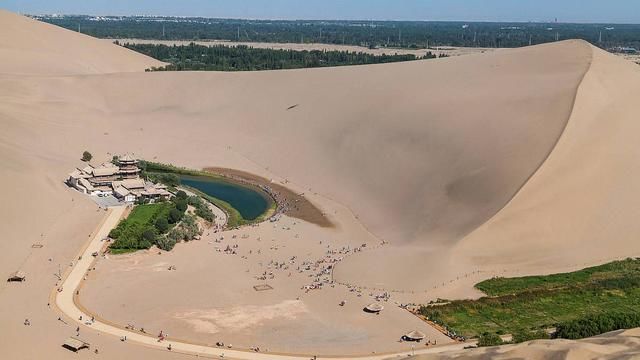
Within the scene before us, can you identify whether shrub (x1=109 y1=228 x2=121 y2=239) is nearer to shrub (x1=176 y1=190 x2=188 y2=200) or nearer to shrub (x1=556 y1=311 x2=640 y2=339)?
shrub (x1=176 y1=190 x2=188 y2=200)

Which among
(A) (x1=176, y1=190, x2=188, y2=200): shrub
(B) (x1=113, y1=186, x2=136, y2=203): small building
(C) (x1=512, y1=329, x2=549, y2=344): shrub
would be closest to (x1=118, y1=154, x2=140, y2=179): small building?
(B) (x1=113, y1=186, x2=136, y2=203): small building

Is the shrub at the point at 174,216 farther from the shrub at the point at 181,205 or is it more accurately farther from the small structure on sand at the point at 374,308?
the small structure on sand at the point at 374,308

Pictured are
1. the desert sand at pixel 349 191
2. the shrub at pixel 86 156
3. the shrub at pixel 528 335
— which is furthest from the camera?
the shrub at pixel 86 156

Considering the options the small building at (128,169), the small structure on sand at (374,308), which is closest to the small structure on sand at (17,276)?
the small structure on sand at (374,308)

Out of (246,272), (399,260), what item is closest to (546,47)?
(399,260)

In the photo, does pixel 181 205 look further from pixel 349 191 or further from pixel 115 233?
pixel 349 191

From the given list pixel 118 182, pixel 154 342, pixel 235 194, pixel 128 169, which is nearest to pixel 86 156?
pixel 128 169
